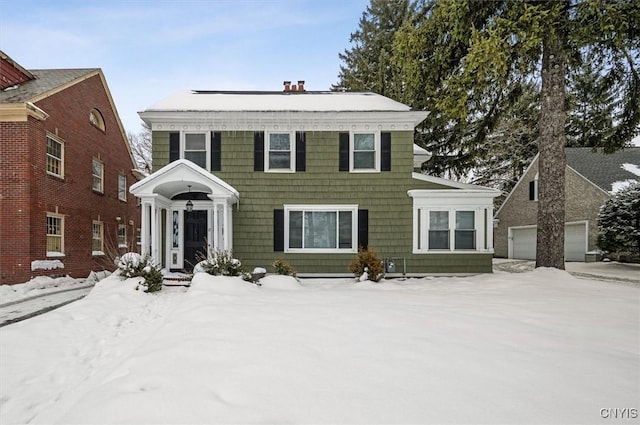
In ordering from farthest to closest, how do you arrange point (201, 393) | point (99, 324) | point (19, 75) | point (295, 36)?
point (295, 36)
point (19, 75)
point (99, 324)
point (201, 393)

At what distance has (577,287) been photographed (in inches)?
297

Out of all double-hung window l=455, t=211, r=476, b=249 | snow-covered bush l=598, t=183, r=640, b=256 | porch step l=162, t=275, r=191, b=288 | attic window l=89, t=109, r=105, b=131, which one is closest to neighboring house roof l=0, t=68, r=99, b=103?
attic window l=89, t=109, r=105, b=131

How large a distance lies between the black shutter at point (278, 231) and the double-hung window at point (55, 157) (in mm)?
7164

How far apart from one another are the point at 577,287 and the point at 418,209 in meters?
4.14

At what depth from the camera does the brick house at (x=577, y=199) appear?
1602 cm

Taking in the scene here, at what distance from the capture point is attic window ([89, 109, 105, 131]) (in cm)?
1308

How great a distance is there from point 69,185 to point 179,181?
18.9ft

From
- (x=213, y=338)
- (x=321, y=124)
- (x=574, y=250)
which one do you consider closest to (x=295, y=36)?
(x=321, y=124)

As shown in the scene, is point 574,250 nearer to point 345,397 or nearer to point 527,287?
point 527,287

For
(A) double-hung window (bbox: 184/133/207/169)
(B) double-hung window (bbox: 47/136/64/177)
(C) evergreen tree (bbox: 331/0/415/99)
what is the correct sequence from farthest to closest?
(C) evergreen tree (bbox: 331/0/415/99)
(B) double-hung window (bbox: 47/136/64/177)
(A) double-hung window (bbox: 184/133/207/169)

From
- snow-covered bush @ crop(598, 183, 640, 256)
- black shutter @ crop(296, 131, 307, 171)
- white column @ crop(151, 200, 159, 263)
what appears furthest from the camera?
snow-covered bush @ crop(598, 183, 640, 256)

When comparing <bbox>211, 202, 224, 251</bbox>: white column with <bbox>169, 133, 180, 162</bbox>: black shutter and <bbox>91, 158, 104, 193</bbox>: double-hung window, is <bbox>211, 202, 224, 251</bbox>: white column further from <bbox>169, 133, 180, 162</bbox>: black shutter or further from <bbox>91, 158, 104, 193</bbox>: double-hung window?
<bbox>91, 158, 104, 193</bbox>: double-hung window

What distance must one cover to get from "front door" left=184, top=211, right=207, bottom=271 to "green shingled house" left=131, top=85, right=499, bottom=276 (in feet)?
0.10

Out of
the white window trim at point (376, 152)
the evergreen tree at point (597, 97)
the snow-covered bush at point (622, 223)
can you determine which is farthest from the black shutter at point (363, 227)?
the snow-covered bush at point (622, 223)
